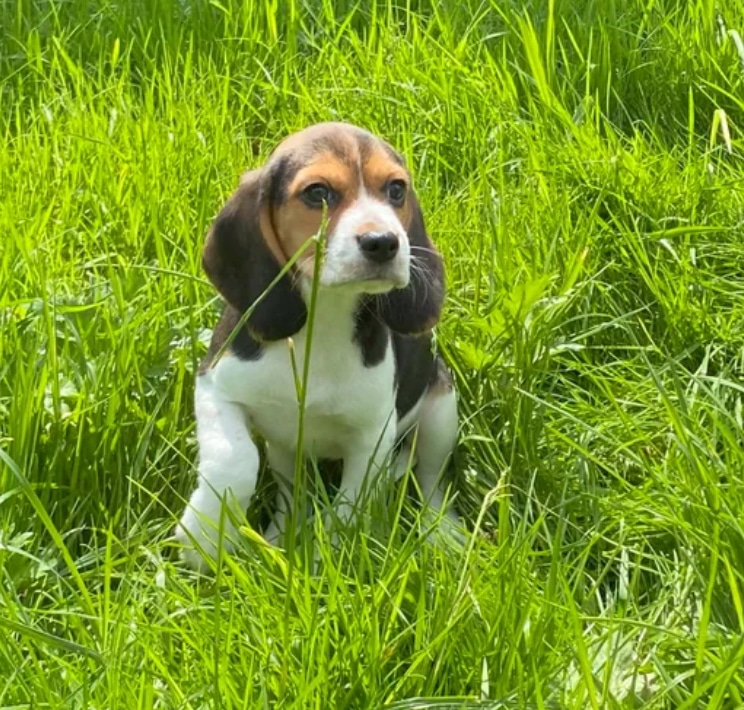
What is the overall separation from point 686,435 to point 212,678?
3.53ft

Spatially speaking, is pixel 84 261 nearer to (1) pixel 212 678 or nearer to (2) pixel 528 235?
(2) pixel 528 235

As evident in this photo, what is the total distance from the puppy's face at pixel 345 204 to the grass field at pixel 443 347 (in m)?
0.45

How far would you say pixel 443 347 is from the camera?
3.21 metres

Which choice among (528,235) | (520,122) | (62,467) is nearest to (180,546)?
(62,467)

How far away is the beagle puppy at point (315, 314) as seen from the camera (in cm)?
256

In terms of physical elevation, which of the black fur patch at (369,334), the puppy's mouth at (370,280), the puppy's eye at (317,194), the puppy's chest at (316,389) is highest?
the puppy's eye at (317,194)

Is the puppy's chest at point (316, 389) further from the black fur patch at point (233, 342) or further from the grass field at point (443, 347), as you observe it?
the grass field at point (443, 347)

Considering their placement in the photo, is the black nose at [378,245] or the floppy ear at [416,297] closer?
the black nose at [378,245]

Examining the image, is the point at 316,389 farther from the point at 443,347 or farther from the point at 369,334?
the point at 443,347

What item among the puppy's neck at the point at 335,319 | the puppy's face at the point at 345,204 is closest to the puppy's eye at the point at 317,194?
the puppy's face at the point at 345,204

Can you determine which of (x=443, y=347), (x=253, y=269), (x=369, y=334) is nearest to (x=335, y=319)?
(x=369, y=334)

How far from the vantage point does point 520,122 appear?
12.5ft

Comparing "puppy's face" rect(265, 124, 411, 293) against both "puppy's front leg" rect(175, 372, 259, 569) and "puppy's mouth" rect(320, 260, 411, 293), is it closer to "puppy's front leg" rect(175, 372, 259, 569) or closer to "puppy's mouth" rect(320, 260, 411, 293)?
"puppy's mouth" rect(320, 260, 411, 293)

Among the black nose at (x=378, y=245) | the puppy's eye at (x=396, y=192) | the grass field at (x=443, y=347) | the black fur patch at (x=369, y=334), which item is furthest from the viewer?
the black fur patch at (x=369, y=334)
